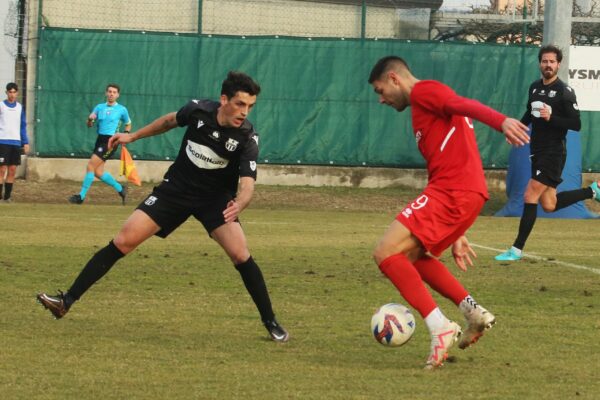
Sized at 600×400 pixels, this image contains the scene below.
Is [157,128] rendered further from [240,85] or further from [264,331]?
[264,331]

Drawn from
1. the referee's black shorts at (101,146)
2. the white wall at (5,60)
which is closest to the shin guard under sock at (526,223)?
the referee's black shorts at (101,146)

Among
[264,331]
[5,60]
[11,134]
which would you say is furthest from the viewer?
[5,60]

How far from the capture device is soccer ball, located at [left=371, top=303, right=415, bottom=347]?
743 centimetres

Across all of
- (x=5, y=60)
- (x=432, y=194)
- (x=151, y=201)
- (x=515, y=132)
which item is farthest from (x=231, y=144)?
(x=5, y=60)

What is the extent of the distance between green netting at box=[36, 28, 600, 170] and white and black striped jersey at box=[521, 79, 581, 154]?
35.1 feet

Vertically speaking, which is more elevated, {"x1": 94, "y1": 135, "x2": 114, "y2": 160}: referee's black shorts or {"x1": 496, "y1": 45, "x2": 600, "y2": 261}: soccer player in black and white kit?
{"x1": 496, "y1": 45, "x2": 600, "y2": 261}: soccer player in black and white kit

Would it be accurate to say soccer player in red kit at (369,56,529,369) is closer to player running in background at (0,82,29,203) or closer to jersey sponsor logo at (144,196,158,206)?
jersey sponsor logo at (144,196,158,206)

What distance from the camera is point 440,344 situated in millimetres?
7082

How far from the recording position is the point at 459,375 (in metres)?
7.01

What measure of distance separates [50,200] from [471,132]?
15916mm

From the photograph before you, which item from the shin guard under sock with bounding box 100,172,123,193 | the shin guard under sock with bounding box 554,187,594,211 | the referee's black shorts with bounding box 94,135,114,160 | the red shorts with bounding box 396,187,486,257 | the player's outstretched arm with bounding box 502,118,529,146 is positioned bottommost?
the shin guard under sock with bounding box 100,172,123,193

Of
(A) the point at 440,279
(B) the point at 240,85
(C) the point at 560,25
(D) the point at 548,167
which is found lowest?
(A) the point at 440,279

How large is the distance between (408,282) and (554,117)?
644 cm

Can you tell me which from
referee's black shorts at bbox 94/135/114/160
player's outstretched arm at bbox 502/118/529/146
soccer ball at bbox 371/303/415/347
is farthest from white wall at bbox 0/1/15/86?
player's outstretched arm at bbox 502/118/529/146
